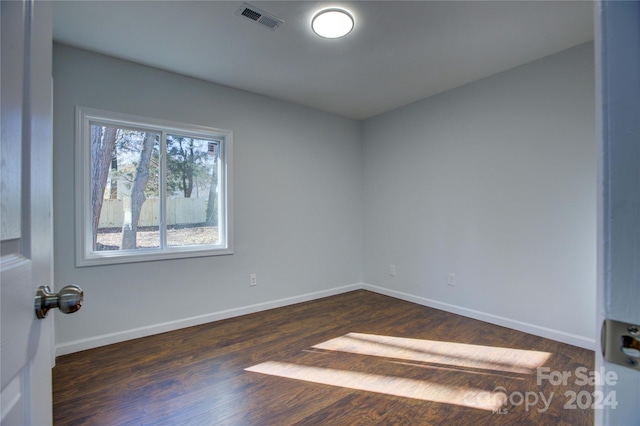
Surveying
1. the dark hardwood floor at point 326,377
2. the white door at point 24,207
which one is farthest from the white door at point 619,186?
Result: the dark hardwood floor at point 326,377

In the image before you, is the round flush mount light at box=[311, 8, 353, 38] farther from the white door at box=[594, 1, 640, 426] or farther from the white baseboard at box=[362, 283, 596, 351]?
the white baseboard at box=[362, 283, 596, 351]

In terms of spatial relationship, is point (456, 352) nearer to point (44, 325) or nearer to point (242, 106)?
point (44, 325)

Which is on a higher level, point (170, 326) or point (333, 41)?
point (333, 41)

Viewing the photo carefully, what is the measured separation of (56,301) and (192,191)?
282 centimetres

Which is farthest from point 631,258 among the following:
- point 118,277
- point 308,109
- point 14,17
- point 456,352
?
point 308,109

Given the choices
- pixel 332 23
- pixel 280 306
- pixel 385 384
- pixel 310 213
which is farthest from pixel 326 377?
pixel 332 23

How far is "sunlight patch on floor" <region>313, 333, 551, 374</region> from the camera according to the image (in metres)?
2.29

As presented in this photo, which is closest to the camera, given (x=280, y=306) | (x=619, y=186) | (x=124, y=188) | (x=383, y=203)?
(x=619, y=186)

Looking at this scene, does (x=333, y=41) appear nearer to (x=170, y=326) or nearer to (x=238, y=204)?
(x=238, y=204)

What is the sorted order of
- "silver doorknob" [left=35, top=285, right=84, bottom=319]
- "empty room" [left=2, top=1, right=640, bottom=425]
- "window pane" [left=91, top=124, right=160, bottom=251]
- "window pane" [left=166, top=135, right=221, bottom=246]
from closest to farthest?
"silver doorknob" [left=35, top=285, right=84, bottom=319]
"empty room" [left=2, top=1, right=640, bottom=425]
"window pane" [left=91, top=124, right=160, bottom=251]
"window pane" [left=166, top=135, right=221, bottom=246]

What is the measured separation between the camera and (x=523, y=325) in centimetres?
291

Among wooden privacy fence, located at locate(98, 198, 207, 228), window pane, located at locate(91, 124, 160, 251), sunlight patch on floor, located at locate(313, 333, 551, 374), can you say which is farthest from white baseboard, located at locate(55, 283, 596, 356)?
wooden privacy fence, located at locate(98, 198, 207, 228)

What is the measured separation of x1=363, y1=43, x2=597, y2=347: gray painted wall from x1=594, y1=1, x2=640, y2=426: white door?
2535mm

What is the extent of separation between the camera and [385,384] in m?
2.03
